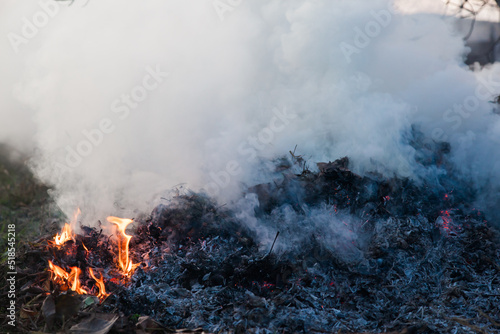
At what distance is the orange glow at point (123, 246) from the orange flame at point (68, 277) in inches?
15.0

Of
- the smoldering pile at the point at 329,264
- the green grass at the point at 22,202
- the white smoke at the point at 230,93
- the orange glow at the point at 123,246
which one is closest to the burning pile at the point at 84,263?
the orange glow at the point at 123,246

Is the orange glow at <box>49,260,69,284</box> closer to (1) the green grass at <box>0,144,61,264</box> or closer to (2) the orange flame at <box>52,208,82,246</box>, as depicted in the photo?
(2) the orange flame at <box>52,208,82,246</box>

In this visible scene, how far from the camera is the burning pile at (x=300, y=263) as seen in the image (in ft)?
10.6

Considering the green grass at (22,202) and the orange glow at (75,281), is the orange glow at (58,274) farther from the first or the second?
the green grass at (22,202)

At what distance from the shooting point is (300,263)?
3732mm

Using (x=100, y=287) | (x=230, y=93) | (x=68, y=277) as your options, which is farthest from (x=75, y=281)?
(x=230, y=93)

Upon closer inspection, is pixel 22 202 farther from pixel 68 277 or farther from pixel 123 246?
pixel 68 277

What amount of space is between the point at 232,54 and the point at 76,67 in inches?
85.6

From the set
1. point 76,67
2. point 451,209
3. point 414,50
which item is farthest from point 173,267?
point 414,50

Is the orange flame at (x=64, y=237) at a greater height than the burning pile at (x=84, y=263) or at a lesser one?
greater

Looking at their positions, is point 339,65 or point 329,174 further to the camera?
point 339,65

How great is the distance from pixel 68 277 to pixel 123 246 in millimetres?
615

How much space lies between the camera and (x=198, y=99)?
5.30m

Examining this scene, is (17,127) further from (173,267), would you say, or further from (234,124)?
(173,267)
